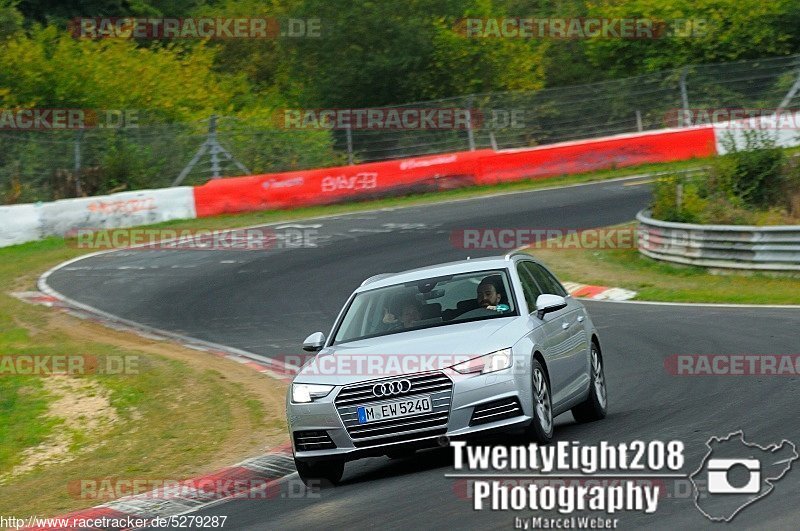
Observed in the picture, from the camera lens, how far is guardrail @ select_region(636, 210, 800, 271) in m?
21.0

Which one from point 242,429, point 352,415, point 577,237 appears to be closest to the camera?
point 352,415

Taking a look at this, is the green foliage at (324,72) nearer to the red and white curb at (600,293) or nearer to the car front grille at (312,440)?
the red and white curb at (600,293)

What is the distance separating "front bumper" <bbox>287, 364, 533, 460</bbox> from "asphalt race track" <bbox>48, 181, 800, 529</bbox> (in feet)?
0.99

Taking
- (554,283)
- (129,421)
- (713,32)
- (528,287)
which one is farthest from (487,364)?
(713,32)

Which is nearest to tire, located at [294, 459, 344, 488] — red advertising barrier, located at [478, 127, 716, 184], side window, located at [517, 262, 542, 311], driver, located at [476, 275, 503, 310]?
driver, located at [476, 275, 503, 310]

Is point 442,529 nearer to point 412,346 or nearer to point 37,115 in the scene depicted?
point 412,346

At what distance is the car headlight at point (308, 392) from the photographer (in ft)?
30.9

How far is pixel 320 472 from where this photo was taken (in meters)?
9.77

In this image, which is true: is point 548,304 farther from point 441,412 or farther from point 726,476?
point 726,476

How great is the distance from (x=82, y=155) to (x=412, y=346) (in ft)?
85.7

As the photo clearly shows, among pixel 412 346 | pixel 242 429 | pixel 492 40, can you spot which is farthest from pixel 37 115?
pixel 412 346

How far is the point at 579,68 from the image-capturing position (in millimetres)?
51000

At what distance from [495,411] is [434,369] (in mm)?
527

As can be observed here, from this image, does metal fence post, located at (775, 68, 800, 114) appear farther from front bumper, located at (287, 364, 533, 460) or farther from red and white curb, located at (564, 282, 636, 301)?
front bumper, located at (287, 364, 533, 460)
